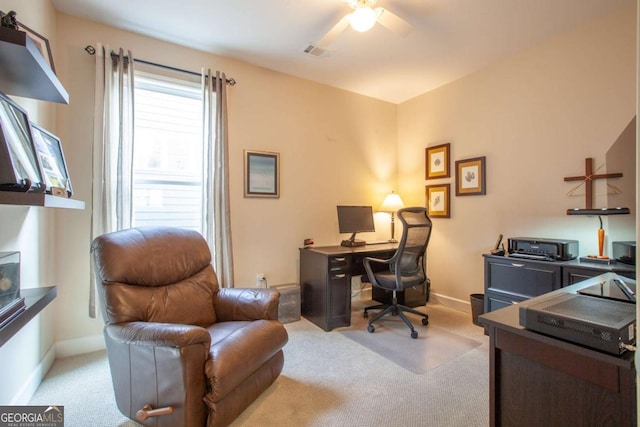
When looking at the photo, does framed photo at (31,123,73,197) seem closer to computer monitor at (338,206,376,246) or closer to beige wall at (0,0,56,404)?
beige wall at (0,0,56,404)

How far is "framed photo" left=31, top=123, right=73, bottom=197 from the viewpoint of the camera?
1434 mm

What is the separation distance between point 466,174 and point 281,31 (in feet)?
8.26

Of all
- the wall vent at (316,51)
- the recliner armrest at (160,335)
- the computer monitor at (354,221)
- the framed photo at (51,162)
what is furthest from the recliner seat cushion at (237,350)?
the wall vent at (316,51)

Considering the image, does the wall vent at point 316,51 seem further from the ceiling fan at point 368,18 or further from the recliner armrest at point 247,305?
the recliner armrest at point 247,305

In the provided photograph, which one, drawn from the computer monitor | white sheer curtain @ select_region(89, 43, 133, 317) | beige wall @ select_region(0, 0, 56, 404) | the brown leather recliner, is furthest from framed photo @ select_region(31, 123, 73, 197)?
the computer monitor

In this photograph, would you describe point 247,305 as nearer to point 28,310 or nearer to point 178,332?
point 178,332

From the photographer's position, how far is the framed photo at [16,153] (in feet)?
3.46

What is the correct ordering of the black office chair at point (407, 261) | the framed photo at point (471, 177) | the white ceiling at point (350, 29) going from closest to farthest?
the white ceiling at point (350, 29) < the black office chair at point (407, 261) < the framed photo at point (471, 177)

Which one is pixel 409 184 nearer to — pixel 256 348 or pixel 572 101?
pixel 572 101

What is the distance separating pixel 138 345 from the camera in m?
1.51

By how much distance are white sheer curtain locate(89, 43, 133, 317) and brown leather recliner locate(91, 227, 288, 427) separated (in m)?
0.57

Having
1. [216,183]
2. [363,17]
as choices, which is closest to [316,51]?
[363,17]

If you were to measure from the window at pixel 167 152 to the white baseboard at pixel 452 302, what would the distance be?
9.76 feet

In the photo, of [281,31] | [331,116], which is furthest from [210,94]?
[331,116]
